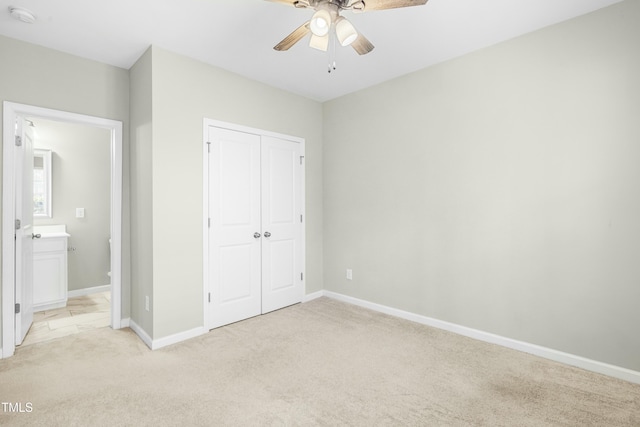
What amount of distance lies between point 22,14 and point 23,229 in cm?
171

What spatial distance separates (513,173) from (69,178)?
5285 mm

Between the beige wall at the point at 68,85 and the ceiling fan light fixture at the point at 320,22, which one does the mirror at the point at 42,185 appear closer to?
the beige wall at the point at 68,85

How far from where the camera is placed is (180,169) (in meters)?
2.91

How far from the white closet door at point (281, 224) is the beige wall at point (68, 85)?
139 cm

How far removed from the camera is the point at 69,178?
4.28 metres

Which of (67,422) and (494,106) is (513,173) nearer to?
(494,106)

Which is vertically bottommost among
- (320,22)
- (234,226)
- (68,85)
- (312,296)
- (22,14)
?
(312,296)

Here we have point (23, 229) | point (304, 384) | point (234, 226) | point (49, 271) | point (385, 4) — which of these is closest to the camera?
point (385, 4)

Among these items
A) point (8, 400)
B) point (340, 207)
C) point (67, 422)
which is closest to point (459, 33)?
point (340, 207)

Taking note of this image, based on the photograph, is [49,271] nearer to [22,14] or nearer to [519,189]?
[22,14]

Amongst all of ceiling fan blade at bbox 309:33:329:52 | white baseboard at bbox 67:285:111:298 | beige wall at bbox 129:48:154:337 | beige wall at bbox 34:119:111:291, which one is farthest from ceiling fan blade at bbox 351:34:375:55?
white baseboard at bbox 67:285:111:298

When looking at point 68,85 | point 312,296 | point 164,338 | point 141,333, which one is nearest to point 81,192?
point 68,85

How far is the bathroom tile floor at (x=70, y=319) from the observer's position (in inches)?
120

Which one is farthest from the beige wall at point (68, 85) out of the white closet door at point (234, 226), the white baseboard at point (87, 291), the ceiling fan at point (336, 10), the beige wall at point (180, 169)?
the ceiling fan at point (336, 10)
